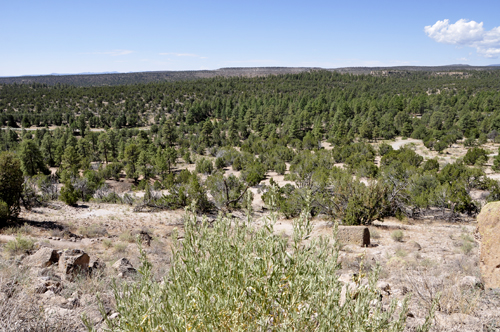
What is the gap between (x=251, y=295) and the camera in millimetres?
2451

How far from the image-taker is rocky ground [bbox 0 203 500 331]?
12.9 feet

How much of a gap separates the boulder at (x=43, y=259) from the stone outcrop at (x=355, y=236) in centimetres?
807

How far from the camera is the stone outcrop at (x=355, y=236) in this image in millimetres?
9852

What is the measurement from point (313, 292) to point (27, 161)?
127 feet

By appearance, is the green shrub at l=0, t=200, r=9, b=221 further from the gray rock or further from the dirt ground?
the gray rock

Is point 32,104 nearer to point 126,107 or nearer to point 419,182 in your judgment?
point 126,107

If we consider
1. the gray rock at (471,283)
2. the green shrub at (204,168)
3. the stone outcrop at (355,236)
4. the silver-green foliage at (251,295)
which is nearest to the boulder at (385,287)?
the gray rock at (471,283)

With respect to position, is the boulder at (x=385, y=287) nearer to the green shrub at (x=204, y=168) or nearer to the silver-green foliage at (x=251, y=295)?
the silver-green foliage at (x=251, y=295)

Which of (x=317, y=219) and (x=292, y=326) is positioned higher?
(x=292, y=326)

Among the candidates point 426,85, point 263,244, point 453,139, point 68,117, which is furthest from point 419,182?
point 426,85

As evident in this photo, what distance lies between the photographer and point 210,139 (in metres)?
52.0

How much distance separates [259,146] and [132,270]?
3869 cm

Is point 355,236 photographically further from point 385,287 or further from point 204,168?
point 204,168

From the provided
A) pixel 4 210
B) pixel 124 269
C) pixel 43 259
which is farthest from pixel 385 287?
pixel 4 210
